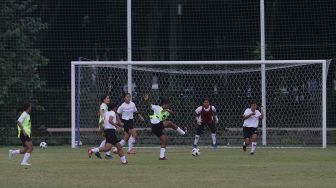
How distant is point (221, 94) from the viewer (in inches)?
1309

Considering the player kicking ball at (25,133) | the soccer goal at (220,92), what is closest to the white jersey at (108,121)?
the player kicking ball at (25,133)

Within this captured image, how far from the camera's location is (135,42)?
35.6m

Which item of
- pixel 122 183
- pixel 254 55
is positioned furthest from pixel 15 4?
pixel 122 183

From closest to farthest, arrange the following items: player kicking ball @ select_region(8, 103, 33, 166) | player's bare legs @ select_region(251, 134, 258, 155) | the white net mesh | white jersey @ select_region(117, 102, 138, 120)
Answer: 1. player kicking ball @ select_region(8, 103, 33, 166)
2. player's bare legs @ select_region(251, 134, 258, 155)
3. white jersey @ select_region(117, 102, 138, 120)
4. the white net mesh

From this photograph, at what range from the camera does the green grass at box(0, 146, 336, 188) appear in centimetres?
1656

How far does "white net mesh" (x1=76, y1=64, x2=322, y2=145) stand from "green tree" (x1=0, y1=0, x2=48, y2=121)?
358 centimetres

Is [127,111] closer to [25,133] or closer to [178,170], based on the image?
[25,133]

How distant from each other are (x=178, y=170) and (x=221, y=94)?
13.6m

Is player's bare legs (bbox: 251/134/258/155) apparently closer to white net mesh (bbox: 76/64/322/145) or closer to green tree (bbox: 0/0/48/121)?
white net mesh (bbox: 76/64/322/145)

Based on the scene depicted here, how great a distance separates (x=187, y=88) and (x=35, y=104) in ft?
22.7

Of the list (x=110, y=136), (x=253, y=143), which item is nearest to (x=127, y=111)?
(x=253, y=143)

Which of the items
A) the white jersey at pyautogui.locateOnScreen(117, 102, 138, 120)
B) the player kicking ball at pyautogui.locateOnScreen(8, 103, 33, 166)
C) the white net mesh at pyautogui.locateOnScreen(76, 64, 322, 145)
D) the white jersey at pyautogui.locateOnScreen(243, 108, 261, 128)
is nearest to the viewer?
the player kicking ball at pyautogui.locateOnScreen(8, 103, 33, 166)

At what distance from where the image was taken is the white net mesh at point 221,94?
31969mm

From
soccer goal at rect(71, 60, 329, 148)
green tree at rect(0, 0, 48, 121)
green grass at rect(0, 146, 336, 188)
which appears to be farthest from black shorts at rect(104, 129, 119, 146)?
green tree at rect(0, 0, 48, 121)
